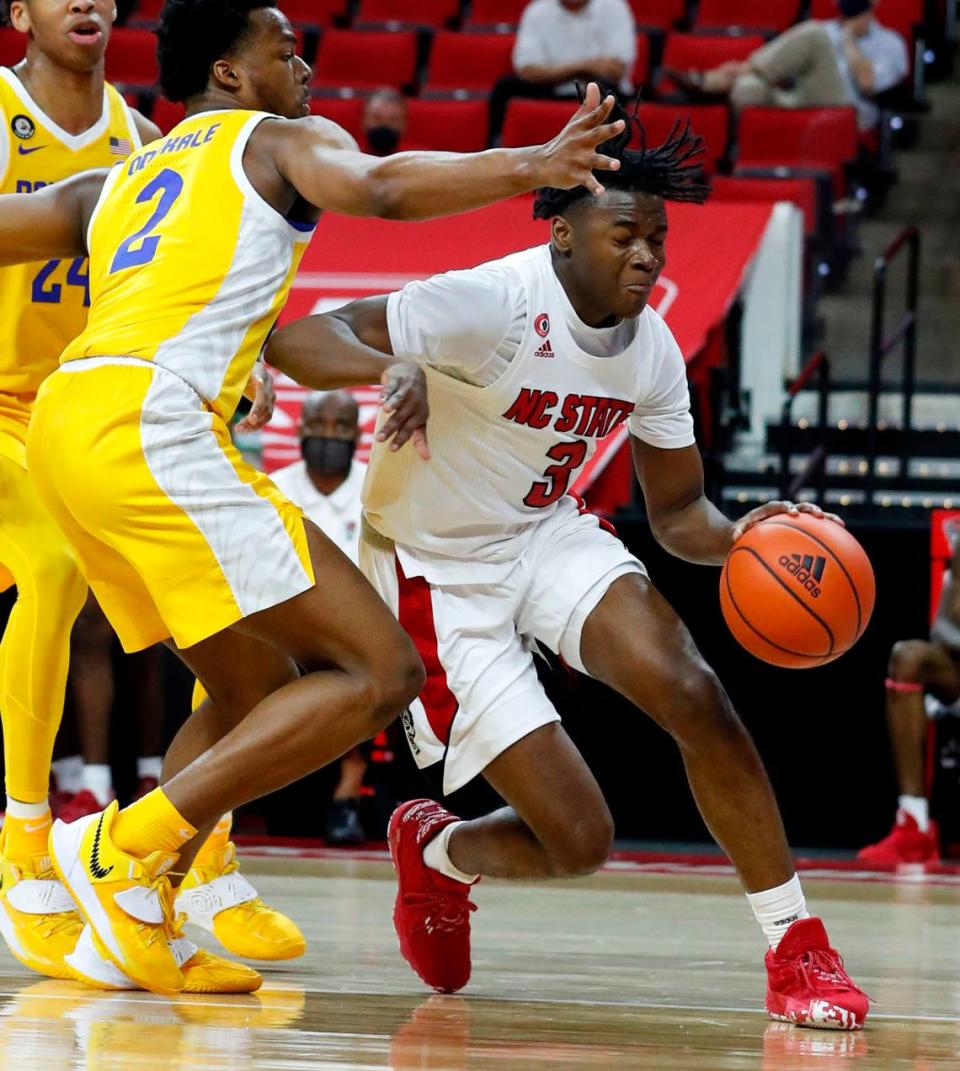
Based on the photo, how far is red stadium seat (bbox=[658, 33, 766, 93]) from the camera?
10639mm

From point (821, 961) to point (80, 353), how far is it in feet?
5.64

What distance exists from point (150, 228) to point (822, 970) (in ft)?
5.86

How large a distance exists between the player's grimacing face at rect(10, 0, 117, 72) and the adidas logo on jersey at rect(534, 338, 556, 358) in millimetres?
1266

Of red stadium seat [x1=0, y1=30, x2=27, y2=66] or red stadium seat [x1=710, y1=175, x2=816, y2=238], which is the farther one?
red stadium seat [x1=0, y1=30, x2=27, y2=66]

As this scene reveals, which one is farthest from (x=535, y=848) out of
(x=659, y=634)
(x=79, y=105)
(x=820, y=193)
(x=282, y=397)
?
(x=820, y=193)

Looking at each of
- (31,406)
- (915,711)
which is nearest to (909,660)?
(915,711)

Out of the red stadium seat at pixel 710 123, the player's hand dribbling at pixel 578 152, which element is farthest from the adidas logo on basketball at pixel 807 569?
the red stadium seat at pixel 710 123

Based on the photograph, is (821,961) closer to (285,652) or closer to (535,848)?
(535,848)

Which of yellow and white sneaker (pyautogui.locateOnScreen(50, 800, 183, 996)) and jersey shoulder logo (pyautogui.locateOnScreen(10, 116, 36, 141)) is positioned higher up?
jersey shoulder logo (pyautogui.locateOnScreen(10, 116, 36, 141))

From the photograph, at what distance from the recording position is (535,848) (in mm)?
3857

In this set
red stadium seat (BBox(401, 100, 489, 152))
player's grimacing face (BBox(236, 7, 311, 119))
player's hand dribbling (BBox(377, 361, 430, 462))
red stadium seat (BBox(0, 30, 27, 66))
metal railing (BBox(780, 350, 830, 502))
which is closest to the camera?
player's hand dribbling (BBox(377, 361, 430, 462))

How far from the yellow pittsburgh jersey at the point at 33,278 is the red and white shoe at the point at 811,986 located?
2.04 m

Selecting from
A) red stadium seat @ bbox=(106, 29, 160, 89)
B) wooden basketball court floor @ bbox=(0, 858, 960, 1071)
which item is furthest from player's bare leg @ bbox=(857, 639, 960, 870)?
red stadium seat @ bbox=(106, 29, 160, 89)

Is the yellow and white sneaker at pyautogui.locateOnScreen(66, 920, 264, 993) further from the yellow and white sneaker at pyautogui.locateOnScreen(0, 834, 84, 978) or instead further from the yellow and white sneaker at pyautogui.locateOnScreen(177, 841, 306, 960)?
the yellow and white sneaker at pyautogui.locateOnScreen(177, 841, 306, 960)
